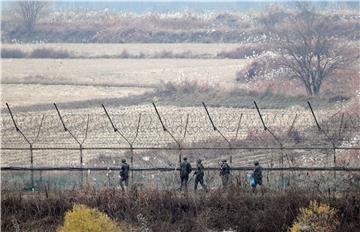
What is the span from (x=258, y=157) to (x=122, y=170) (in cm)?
609

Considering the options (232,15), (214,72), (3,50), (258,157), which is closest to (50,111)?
(258,157)

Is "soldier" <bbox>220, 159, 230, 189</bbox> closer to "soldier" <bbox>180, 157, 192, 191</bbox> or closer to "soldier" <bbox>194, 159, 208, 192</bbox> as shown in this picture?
"soldier" <bbox>194, 159, 208, 192</bbox>

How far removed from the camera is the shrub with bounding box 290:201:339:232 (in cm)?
2095

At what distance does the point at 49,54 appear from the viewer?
Result: 213 ft

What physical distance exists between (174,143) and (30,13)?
178 feet

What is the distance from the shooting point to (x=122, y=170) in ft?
81.3

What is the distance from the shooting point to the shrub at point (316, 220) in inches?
825

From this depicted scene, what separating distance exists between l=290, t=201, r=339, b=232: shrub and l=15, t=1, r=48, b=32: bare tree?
62016mm

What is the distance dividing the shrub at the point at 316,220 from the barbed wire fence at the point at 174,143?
9.02 ft

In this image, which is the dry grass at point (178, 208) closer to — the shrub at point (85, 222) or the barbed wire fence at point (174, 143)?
the barbed wire fence at point (174, 143)

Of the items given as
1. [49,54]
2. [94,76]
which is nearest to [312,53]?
[94,76]

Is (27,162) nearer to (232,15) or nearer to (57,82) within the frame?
(57,82)

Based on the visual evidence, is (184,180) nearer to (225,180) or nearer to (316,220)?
(225,180)

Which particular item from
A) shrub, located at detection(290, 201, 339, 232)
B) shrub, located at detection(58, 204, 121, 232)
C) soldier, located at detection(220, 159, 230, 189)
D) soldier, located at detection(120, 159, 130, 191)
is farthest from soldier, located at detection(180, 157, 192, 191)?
shrub, located at detection(58, 204, 121, 232)
